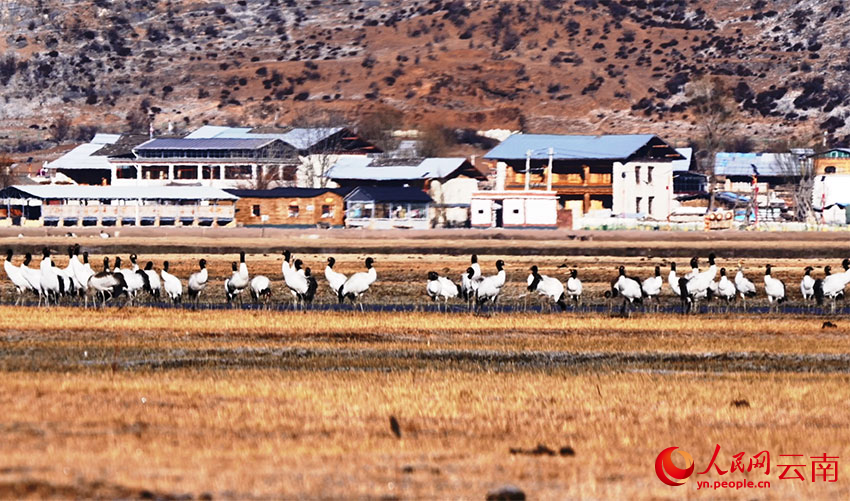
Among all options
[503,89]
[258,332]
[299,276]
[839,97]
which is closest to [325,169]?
[503,89]

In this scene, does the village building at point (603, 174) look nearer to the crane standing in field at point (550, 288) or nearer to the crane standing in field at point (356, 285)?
the crane standing in field at point (550, 288)

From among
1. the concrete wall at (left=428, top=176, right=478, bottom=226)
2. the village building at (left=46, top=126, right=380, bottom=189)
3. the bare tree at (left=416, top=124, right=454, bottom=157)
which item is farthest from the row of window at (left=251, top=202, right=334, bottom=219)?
the bare tree at (left=416, top=124, right=454, bottom=157)

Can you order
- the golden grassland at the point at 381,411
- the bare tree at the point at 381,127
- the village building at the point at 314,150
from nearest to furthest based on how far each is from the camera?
the golden grassland at the point at 381,411 < the village building at the point at 314,150 < the bare tree at the point at 381,127

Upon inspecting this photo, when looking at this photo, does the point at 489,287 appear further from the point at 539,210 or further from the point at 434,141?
the point at 434,141

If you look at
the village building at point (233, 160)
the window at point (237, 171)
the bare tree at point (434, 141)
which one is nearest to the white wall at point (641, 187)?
the village building at point (233, 160)

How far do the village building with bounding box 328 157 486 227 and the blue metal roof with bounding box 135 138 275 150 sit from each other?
11.3 m

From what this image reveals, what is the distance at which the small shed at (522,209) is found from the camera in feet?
323

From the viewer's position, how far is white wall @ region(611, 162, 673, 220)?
364ft

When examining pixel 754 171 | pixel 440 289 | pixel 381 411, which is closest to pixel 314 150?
pixel 754 171

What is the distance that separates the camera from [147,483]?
40.4 feet

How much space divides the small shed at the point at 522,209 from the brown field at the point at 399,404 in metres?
69.1

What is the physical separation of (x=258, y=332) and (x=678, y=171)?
331 ft

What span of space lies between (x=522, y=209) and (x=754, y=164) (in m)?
40.3

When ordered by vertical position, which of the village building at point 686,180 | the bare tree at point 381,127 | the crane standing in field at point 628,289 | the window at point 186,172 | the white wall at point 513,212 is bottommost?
the crane standing in field at point 628,289
